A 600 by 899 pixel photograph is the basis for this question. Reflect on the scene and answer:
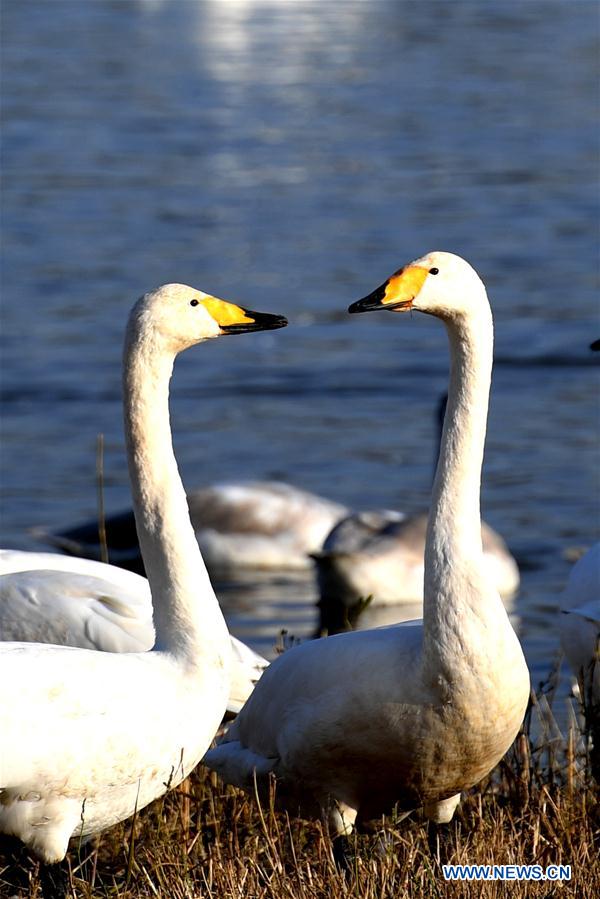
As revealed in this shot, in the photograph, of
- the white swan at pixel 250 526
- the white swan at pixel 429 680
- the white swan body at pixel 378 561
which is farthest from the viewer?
the white swan at pixel 250 526

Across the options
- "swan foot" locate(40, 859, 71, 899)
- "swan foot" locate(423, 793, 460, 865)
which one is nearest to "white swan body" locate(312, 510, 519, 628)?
"swan foot" locate(423, 793, 460, 865)

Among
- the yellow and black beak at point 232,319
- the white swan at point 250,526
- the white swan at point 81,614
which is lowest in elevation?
the white swan at point 250,526

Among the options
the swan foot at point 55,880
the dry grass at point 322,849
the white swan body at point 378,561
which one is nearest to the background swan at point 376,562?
the white swan body at point 378,561

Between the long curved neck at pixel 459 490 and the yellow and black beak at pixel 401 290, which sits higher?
the yellow and black beak at pixel 401 290

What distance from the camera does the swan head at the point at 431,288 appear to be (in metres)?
5.02

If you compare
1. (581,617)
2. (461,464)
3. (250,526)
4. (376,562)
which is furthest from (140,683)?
(250,526)

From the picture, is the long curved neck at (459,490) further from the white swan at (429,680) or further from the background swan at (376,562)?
the background swan at (376,562)

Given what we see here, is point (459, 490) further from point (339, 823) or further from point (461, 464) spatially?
point (339, 823)

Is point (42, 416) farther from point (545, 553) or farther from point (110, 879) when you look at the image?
point (110, 879)

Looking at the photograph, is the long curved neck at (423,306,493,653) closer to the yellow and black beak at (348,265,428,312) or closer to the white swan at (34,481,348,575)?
the yellow and black beak at (348,265,428,312)

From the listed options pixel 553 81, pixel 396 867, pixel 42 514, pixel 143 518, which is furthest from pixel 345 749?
pixel 553 81

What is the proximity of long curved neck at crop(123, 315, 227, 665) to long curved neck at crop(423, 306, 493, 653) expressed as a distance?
62 cm

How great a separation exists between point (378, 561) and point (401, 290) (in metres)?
6.01

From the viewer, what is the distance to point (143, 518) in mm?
5098
